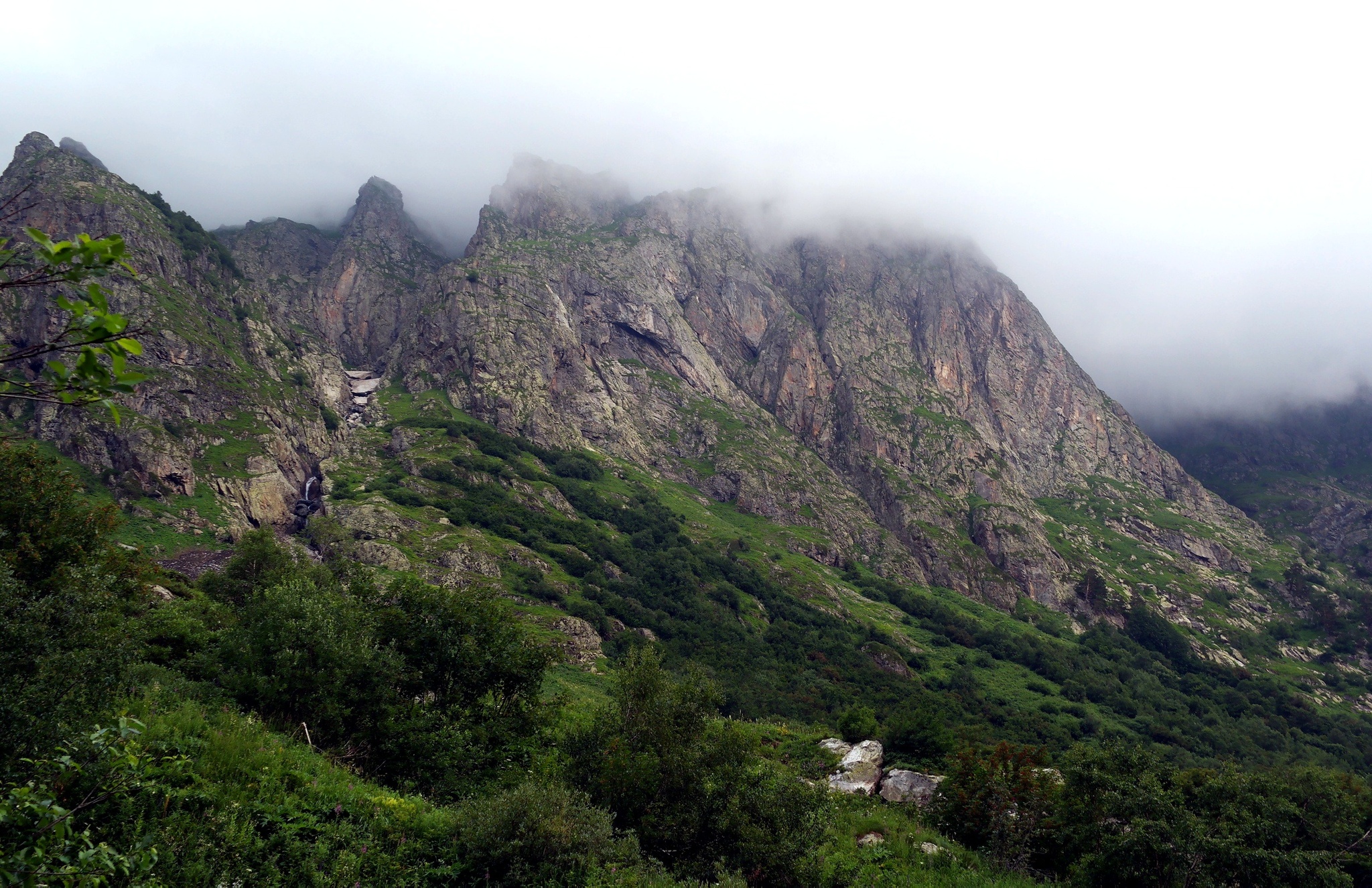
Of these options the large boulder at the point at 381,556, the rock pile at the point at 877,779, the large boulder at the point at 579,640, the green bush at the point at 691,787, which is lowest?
the large boulder at the point at 579,640

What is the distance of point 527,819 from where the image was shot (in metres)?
16.9

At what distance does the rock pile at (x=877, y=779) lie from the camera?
1125 inches

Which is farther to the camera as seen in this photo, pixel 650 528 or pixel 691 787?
pixel 650 528

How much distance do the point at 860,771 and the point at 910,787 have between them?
7.99ft

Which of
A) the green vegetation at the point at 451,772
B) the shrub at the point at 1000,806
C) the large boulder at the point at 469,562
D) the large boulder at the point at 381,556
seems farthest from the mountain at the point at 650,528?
the green vegetation at the point at 451,772

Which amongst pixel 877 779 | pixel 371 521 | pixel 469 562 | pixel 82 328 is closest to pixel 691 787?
pixel 877 779

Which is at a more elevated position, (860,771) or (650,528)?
(860,771)

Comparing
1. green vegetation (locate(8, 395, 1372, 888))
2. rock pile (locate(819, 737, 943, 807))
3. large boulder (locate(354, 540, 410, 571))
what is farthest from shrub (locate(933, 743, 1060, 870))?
large boulder (locate(354, 540, 410, 571))

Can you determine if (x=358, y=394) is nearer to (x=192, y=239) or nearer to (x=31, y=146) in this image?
(x=192, y=239)

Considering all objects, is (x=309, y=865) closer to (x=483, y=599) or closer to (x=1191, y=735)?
(x=483, y=599)

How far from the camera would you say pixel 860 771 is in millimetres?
30578

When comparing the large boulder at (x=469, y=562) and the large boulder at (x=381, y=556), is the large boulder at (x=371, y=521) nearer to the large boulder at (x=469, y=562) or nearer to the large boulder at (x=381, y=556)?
the large boulder at (x=381, y=556)

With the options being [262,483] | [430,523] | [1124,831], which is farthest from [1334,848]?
[262,483]

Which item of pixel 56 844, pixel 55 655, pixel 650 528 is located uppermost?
pixel 56 844
